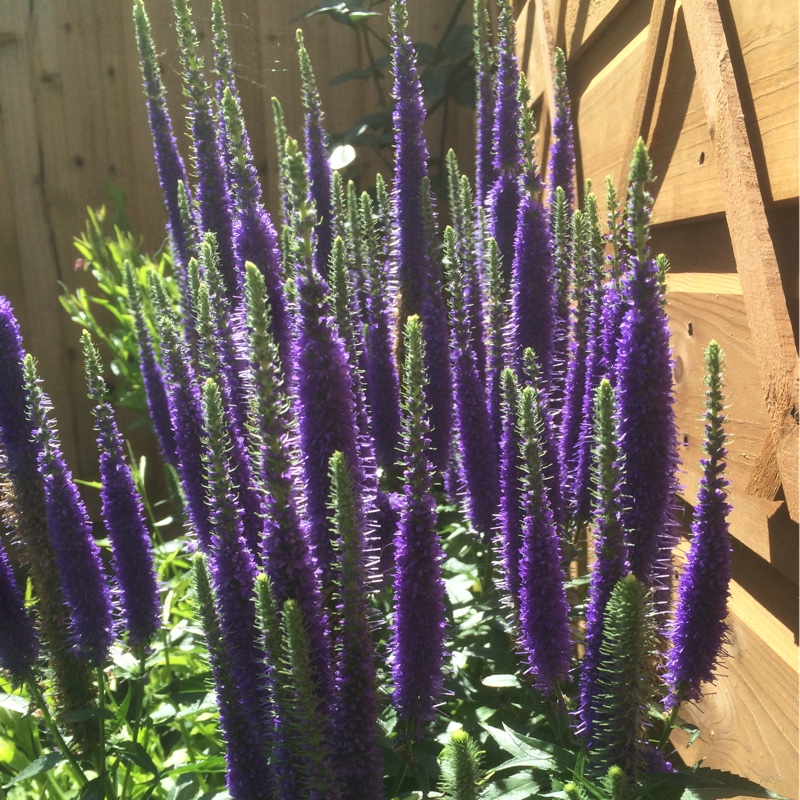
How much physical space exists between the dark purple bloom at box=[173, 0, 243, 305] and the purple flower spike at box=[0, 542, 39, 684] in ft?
2.22

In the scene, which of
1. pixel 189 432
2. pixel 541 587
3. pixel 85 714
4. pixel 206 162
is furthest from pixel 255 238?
pixel 85 714

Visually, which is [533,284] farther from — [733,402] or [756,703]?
[756,703]

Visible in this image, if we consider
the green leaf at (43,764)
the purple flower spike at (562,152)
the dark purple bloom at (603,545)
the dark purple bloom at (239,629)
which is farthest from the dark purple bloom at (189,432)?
the purple flower spike at (562,152)

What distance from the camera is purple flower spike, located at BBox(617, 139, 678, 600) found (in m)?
1.02

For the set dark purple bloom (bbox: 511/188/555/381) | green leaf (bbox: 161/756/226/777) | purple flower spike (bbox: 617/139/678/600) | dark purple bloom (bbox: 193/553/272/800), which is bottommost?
green leaf (bbox: 161/756/226/777)

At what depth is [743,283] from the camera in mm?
1366

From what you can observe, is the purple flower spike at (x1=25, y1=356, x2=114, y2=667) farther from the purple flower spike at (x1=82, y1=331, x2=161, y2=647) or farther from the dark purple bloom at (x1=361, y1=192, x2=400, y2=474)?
the dark purple bloom at (x1=361, y1=192, x2=400, y2=474)

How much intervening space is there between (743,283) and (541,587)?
68cm

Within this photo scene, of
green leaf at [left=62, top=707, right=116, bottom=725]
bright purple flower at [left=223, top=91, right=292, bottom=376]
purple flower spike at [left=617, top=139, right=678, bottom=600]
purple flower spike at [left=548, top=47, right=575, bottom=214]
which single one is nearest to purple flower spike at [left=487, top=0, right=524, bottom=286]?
purple flower spike at [left=548, top=47, right=575, bottom=214]

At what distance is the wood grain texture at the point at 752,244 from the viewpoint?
1.23 metres

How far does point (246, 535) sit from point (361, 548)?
32cm

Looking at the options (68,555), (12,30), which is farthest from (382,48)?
(68,555)

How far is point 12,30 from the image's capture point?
4.21 metres

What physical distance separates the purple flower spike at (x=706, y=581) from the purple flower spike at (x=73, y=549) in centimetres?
98
